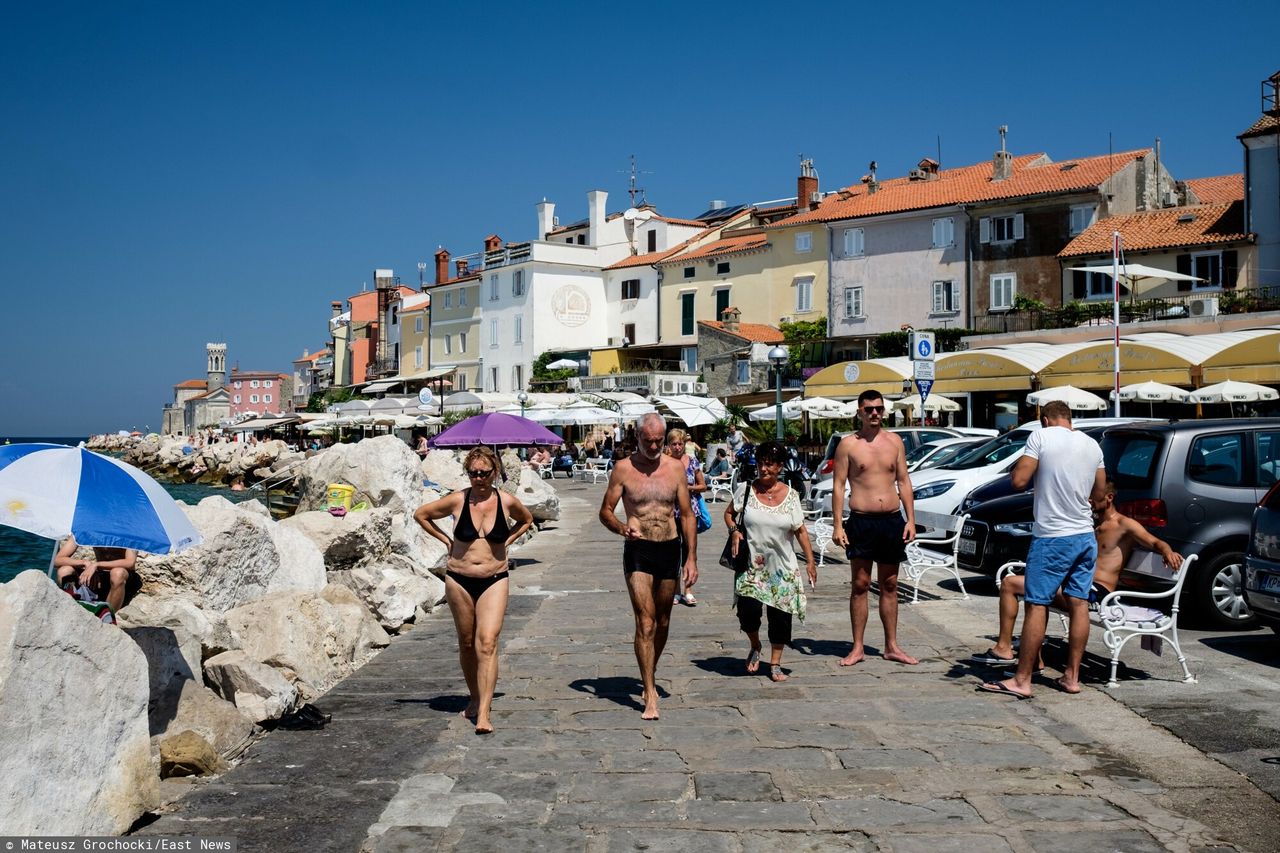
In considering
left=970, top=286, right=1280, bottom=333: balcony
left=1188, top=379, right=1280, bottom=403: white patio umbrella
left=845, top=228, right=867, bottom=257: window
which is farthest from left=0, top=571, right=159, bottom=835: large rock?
left=845, top=228, right=867, bottom=257: window

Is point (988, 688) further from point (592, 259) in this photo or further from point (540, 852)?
point (592, 259)

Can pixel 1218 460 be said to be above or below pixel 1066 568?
above

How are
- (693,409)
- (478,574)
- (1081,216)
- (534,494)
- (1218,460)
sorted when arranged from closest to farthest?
(478,574), (1218,460), (534,494), (693,409), (1081,216)

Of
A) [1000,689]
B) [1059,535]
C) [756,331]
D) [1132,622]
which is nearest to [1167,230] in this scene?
[756,331]

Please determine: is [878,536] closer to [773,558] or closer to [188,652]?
[773,558]

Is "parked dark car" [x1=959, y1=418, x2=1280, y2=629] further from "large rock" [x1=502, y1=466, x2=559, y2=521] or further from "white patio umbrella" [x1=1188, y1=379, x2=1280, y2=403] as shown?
"white patio umbrella" [x1=1188, y1=379, x2=1280, y2=403]

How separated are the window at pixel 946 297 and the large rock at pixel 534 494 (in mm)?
31888

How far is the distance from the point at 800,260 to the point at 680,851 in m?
52.5

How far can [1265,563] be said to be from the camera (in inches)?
326

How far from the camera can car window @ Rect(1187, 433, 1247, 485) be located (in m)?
9.58

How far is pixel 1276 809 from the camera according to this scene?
504 cm

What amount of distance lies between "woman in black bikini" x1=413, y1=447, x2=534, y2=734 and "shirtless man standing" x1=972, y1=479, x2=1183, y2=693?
3.36m

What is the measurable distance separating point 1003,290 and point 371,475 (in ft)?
Answer: 116

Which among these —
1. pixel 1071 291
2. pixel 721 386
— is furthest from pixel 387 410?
pixel 1071 291
